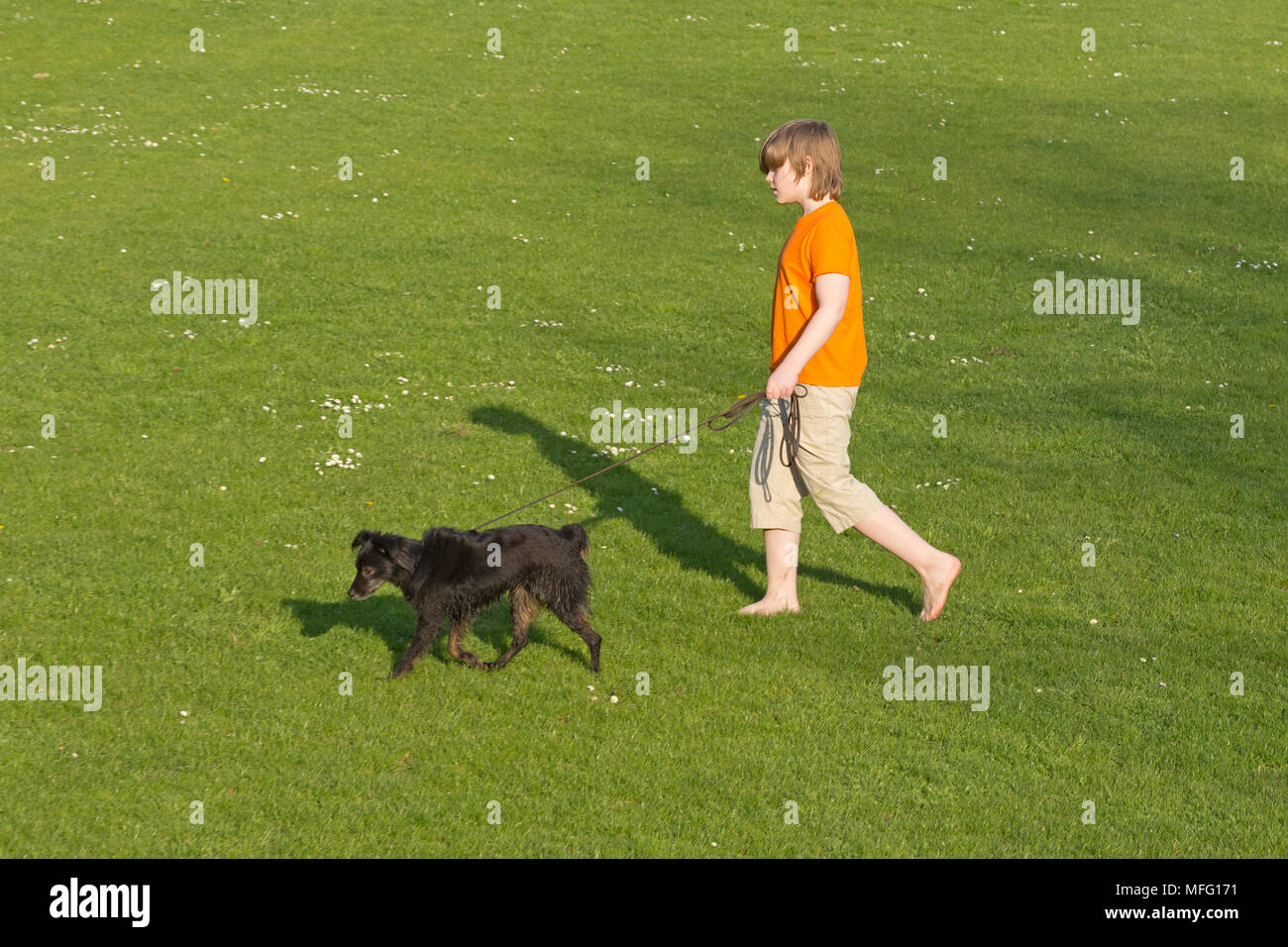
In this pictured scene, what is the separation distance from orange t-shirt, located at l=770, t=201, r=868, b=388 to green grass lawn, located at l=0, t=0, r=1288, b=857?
5.67 ft

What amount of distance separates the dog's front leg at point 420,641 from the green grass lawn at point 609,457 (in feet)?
0.45

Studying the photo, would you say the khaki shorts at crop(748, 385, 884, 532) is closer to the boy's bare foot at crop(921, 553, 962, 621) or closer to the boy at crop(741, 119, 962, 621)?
the boy at crop(741, 119, 962, 621)

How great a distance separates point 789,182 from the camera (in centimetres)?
720

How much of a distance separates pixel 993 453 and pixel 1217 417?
2.64 meters

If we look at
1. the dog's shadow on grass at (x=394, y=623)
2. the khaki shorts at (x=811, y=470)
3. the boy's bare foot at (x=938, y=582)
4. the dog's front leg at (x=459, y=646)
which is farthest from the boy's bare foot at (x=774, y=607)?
the dog's front leg at (x=459, y=646)

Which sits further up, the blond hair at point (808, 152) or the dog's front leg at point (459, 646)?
the blond hair at point (808, 152)

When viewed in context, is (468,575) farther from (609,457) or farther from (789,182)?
(609,457)

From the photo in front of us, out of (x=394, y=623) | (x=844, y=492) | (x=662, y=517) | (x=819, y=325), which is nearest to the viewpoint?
(x=819, y=325)

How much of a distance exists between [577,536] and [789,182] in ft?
8.05

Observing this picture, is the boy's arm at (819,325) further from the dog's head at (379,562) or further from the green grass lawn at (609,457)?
the dog's head at (379,562)

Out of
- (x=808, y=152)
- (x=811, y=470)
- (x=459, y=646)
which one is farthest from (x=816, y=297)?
(x=459, y=646)

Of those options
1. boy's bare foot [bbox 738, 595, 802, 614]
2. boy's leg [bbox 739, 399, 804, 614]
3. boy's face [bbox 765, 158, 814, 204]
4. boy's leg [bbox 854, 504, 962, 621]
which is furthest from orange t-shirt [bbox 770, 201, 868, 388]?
boy's bare foot [bbox 738, 595, 802, 614]

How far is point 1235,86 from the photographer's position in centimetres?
2481

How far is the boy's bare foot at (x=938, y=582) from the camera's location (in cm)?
777
